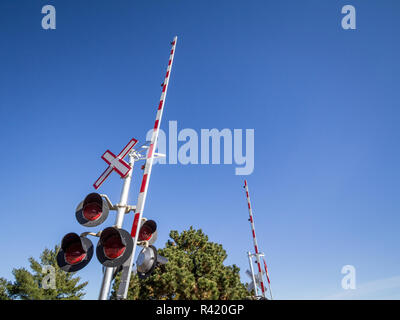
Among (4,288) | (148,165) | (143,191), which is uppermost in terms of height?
(148,165)

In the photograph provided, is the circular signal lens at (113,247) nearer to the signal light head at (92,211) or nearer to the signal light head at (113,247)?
the signal light head at (113,247)

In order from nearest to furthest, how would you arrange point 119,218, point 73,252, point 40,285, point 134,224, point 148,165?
point 73,252, point 134,224, point 119,218, point 148,165, point 40,285

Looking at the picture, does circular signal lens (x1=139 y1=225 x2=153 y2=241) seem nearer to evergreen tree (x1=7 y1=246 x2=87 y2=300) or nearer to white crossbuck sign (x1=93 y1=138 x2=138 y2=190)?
white crossbuck sign (x1=93 y1=138 x2=138 y2=190)

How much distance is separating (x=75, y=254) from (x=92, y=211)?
0.75m

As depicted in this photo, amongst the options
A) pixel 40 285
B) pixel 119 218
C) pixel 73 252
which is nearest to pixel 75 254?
pixel 73 252

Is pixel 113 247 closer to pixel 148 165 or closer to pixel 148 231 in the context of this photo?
pixel 148 231

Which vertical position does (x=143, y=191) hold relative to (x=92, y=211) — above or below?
above

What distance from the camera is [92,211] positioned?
4082mm

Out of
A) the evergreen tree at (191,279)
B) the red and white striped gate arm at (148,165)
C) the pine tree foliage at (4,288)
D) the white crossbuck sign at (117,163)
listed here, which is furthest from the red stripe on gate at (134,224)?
the pine tree foliage at (4,288)

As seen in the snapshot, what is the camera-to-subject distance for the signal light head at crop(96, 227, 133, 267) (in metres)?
3.34

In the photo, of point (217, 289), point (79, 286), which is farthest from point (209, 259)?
point (79, 286)

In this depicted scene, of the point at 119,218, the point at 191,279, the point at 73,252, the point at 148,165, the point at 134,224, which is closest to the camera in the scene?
the point at 73,252
